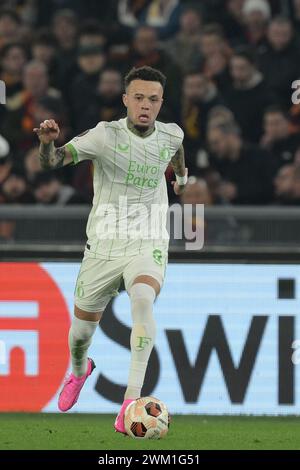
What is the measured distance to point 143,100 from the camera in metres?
8.13

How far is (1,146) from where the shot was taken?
40.1 ft

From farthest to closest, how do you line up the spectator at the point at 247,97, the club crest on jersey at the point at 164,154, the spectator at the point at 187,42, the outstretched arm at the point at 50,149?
the spectator at the point at 187,42 → the spectator at the point at 247,97 → the club crest on jersey at the point at 164,154 → the outstretched arm at the point at 50,149

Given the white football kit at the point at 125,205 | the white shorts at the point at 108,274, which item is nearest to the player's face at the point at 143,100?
the white football kit at the point at 125,205

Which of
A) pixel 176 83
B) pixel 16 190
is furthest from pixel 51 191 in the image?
pixel 176 83

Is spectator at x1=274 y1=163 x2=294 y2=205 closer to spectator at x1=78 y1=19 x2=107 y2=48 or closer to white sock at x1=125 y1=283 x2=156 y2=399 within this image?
spectator at x1=78 y1=19 x2=107 y2=48

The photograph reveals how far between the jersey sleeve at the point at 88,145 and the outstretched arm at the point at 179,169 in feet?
2.16

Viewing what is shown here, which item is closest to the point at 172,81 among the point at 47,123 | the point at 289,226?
the point at 289,226

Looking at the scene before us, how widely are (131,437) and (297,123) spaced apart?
16.4 ft

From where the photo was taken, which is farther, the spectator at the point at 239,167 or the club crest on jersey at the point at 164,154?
the spectator at the point at 239,167

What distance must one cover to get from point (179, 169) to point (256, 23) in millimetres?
4832

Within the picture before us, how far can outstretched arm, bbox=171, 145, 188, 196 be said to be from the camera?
8695 millimetres

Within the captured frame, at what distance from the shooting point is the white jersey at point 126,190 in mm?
8227

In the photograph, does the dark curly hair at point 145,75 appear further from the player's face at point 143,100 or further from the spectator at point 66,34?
the spectator at point 66,34

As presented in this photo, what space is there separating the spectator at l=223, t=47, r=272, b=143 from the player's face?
13.7ft
